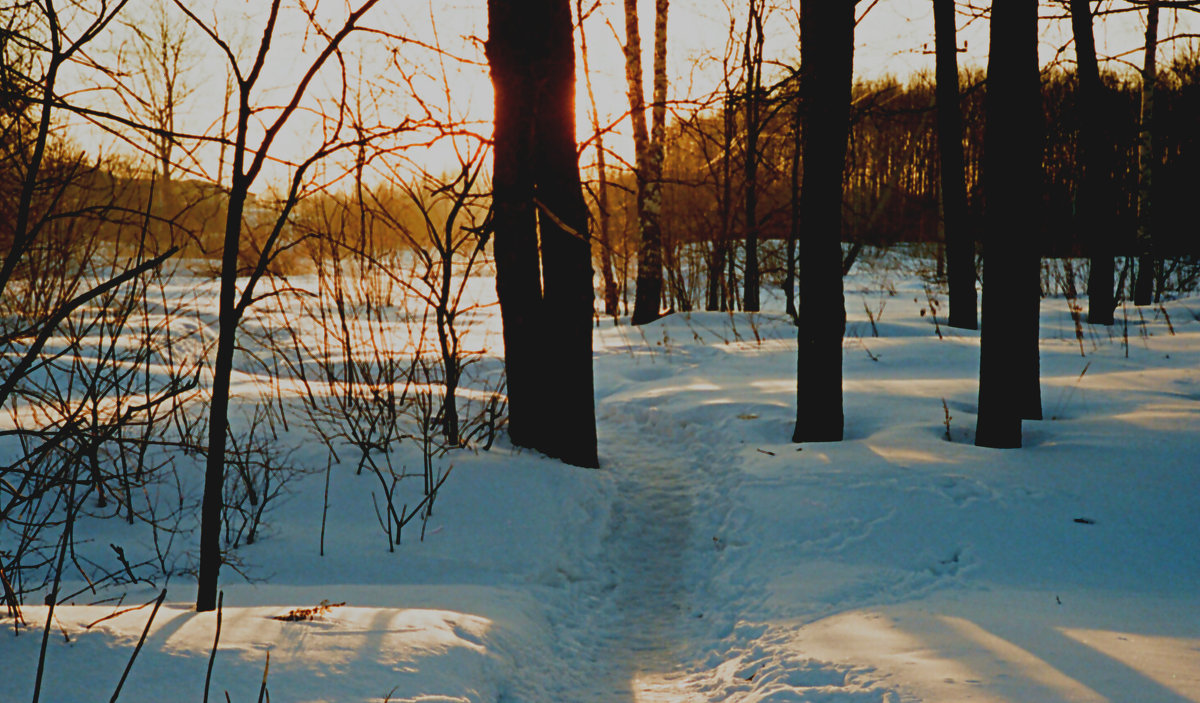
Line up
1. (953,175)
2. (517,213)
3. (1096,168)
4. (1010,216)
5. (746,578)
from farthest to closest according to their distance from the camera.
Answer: (1096,168) < (953,175) < (517,213) < (1010,216) < (746,578)

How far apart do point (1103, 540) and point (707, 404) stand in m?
3.87

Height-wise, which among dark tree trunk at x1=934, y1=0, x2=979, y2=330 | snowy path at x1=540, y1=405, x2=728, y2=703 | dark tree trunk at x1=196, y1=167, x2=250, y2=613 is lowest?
snowy path at x1=540, y1=405, x2=728, y2=703

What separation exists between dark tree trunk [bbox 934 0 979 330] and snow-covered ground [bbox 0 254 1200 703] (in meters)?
4.21

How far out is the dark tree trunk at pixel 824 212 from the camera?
539cm

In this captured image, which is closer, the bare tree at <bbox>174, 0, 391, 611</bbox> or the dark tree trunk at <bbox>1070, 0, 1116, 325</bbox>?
the bare tree at <bbox>174, 0, 391, 611</bbox>

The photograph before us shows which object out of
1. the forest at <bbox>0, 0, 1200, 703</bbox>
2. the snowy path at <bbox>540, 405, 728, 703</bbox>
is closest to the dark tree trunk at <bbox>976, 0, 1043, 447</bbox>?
the forest at <bbox>0, 0, 1200, 703</bbox>

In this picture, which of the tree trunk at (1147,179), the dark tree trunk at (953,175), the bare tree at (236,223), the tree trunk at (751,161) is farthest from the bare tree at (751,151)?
the bare tree at (236,223)

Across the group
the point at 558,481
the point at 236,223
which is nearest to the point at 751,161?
the point at 558,481

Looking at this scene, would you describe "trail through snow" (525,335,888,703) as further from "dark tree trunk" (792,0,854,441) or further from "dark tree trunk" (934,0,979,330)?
"dark tree trunk" (934,0,979,330)

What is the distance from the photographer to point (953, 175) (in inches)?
428

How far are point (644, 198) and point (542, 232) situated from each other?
26.6 feet

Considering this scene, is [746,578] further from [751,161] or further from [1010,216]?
[751,161]

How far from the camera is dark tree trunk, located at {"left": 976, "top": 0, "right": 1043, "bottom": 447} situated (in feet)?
16.2

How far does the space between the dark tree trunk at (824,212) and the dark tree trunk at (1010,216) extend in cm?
93
